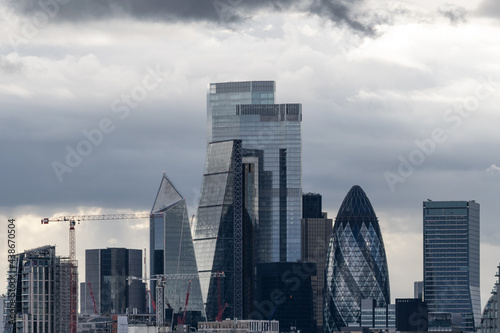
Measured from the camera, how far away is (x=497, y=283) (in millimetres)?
157000

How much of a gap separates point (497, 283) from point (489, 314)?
7750mm

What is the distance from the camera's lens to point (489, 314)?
164 metres
